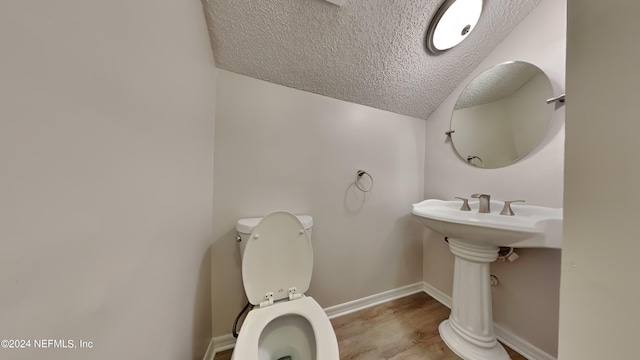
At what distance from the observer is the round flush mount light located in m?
0.97

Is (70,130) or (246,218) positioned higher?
(70,130)

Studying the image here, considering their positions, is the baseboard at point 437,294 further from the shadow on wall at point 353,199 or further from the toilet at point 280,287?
the toilet at point 280,287

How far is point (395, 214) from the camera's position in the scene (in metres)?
1.47

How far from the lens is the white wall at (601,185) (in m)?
0.29

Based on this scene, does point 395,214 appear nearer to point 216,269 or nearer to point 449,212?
point 449,212

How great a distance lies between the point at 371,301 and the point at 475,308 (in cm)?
64

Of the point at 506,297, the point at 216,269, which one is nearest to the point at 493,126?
the point at 506,297

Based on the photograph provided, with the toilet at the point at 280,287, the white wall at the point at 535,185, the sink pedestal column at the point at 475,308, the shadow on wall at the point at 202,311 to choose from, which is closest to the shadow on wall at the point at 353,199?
the toilet at the point at 280,287

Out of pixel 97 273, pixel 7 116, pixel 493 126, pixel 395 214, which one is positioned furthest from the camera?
pixel 395 214

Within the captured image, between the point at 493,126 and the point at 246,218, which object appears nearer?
the point at 246,218

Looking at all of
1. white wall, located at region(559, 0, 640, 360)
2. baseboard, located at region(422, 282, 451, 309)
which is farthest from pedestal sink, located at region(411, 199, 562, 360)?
white wall, located at region(559, 0, 640, 360)

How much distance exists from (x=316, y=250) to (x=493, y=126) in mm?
1434

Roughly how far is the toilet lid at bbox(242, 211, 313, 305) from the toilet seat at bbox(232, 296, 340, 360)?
0.06 metres

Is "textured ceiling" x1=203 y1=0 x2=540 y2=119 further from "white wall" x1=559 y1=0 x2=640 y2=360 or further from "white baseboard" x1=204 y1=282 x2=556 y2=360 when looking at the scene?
"white baseboard" x1=204 y1=282 x2=556 y2=360
